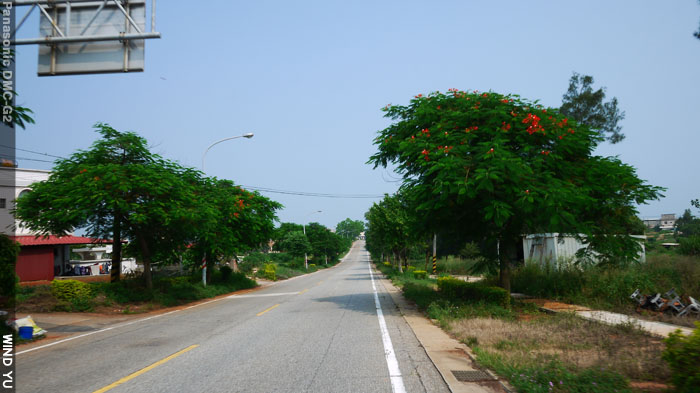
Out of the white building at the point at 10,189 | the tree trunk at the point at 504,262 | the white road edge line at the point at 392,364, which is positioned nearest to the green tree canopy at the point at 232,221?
the white road edge line at the point at 392,364

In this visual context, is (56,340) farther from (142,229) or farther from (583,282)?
(583,282)

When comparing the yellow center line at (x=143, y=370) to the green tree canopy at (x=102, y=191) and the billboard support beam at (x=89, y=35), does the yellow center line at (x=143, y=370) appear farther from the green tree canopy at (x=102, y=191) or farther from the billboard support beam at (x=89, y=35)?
the green tree canopy at (x=102, y=191)

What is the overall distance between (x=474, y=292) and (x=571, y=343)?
23.8ft

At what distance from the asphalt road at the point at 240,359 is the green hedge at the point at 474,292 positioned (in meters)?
3.20

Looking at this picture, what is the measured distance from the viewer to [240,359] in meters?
7.68

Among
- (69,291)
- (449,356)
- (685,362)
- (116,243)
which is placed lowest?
(449,356)

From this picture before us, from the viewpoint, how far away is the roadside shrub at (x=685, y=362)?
455cm

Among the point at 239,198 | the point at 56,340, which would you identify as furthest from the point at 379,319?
the point at 239,198

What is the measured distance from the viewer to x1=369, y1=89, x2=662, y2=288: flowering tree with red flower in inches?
433

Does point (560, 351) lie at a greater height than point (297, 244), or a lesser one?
lesser

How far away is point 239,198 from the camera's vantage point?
27.5 meters

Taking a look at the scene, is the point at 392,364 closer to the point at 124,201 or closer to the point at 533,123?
the point at 533,123

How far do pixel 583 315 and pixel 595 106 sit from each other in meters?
34.6

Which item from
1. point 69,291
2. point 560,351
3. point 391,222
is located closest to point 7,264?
point 69,291
